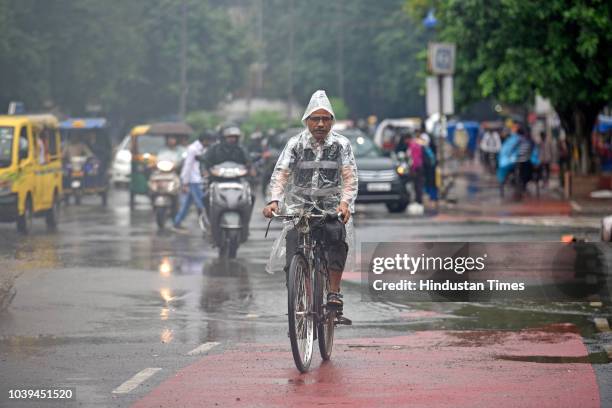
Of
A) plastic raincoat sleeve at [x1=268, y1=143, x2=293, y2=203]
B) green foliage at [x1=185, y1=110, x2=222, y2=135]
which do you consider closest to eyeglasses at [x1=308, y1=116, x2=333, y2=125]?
plastic raincoat sleeve at [x1=268, y1=143, x2=293, y2=203]

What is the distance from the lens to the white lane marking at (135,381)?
9070mm

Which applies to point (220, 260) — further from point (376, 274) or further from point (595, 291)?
point (595, 291)

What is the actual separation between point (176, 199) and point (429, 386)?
56.5 ft

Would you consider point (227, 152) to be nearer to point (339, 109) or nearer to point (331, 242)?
point (331, 242)

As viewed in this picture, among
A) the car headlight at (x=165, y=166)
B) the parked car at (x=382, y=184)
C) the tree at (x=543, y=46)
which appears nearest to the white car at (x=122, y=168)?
the tree at (x=543, y=46)

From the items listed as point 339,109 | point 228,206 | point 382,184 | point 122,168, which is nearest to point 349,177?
point 228,206

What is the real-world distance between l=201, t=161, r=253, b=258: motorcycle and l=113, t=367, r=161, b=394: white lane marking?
886 cm

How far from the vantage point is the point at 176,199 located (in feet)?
85.5

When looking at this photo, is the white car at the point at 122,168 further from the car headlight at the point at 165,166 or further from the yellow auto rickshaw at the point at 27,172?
the yellow auto rickshaw at the point at 27,172

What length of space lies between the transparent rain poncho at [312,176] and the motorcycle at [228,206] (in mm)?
8445

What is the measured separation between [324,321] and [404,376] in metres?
0.80

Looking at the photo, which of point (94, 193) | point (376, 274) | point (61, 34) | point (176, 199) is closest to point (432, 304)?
point (376, 274)

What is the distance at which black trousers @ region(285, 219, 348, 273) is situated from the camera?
1023cm

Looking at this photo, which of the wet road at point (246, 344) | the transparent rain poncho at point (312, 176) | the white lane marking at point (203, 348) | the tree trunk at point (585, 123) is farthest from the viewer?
the tree trunk at point (585, 123)
